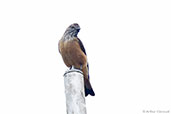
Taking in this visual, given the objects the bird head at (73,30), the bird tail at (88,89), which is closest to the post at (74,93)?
the bird tail at (88,89)

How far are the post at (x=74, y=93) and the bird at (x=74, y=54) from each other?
360cm

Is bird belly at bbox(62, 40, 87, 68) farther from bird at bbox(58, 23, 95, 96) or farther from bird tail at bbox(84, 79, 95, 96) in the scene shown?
bird tail at bbox(84, 79, 95, 96)

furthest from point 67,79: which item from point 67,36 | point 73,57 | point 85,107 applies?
point 67,36

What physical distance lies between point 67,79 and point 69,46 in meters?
3.90

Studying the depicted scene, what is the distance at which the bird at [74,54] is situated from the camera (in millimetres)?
7957

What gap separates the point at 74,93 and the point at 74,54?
3994mm

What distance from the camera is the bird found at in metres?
7.96

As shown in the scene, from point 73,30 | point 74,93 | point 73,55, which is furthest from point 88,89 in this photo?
point 74,93

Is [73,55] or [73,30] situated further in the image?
[73,30]

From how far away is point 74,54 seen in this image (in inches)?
314

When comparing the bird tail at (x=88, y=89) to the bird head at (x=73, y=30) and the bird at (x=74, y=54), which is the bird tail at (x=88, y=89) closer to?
the bird at (x=74, y=54)

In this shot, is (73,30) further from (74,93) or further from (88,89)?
(74,93)

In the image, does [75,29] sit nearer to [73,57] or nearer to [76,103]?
[73,57]

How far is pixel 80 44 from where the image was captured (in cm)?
827
